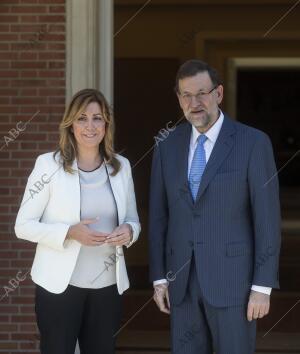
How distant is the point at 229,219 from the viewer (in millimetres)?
3547

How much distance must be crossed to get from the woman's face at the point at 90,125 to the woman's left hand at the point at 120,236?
41 cm

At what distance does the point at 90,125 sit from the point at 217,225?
73 cm

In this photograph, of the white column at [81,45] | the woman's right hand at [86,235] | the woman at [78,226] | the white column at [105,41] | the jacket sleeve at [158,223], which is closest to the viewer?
the woman's right hand at [86,235]

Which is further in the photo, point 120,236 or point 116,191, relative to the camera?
point 116,191

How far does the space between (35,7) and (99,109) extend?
6.43 feet

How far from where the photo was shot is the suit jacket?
3531 millimetres

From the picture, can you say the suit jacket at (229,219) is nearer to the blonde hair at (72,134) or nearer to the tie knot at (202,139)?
the tie knot at (202,139)

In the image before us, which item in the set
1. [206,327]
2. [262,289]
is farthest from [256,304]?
[206,327]

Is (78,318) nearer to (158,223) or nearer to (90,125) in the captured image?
(158,223)

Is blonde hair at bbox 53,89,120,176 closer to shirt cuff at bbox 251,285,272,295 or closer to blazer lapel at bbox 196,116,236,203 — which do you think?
blazer lapel at bbox 196,116,236,203

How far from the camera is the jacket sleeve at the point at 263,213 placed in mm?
3514

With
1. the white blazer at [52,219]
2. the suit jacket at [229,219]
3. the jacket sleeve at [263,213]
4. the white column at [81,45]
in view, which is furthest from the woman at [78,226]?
the white column at [81,45]

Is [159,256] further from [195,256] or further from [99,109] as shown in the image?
[99,109]

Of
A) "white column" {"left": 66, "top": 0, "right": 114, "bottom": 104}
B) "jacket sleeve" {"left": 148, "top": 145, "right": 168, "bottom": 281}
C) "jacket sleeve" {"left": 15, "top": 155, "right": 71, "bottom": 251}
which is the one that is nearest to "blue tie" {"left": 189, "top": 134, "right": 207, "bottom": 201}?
"jacket sleeve" {"left": 148, "top": 145, "right": 168, "bottom": 281}
